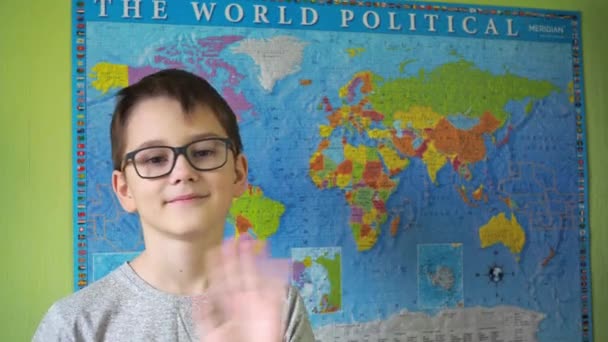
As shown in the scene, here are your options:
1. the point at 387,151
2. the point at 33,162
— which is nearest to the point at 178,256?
the point at 33,162

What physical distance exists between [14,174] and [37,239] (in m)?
0.17

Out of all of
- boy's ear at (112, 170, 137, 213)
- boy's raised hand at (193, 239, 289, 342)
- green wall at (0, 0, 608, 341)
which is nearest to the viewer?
boy's raised hand at (193, 239, 289, 342)

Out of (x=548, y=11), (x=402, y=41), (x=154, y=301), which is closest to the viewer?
Answer: (x=154, y=301)

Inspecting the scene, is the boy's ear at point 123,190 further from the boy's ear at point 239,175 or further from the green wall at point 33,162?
the green wall at point 33,162

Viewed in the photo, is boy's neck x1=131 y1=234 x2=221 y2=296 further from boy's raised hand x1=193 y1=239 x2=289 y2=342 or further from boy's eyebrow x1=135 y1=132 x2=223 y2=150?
boy's eyebrow x1=135 y1=132 x2=223 y2=150

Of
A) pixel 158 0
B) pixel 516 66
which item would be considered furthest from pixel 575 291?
pixel 158 0

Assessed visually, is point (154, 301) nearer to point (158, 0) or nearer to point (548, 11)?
point (158, 0)

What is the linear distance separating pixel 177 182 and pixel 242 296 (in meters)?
0.22

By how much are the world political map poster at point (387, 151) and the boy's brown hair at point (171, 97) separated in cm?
42

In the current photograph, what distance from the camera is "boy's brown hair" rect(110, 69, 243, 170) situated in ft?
3.18

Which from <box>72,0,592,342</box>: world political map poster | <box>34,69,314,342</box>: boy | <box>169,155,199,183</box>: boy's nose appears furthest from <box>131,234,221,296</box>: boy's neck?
<box>72,0,592,342</box>: world political map poster

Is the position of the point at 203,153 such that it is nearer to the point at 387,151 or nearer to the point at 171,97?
the point at 171,97

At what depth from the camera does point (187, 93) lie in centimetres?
97

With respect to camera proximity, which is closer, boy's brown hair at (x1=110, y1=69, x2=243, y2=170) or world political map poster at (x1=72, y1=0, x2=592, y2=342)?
boy's brown hair at (x1=110, y1=69, x2=243, y2=170)
